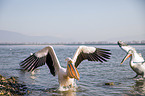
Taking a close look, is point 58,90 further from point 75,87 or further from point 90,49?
point 90,49

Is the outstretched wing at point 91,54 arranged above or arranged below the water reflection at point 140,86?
above

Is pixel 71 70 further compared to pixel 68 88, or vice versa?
pixel 68 88

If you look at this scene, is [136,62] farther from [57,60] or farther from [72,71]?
[57,60]

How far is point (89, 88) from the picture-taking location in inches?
388

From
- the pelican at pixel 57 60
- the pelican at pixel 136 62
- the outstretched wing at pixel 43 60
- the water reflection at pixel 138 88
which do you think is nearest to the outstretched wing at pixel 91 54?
the pelican at pixel 57 60

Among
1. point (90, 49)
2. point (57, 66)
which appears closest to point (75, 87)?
point (57, 66)

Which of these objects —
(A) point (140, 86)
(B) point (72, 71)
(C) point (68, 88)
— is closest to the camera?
(B) point (72, 71)

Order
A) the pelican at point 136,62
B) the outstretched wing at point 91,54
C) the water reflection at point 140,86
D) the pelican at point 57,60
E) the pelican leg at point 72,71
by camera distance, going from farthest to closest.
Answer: the pelican at point 136,62 → the outstretched wing at point 91,54 → the water reflection at point 140,86 → the pelican at point 57,60 → the pelican leg at point 72,71

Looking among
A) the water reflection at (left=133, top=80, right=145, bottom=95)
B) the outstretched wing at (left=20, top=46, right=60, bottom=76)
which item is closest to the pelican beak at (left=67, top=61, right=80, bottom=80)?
the outstretched wing at (left=20, top=46, right=60, bottom=76)

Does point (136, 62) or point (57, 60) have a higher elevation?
point (57, 60)

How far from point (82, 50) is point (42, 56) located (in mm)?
2155

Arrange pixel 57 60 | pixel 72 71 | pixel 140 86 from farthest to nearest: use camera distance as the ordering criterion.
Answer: pixel 140 86 → pixel 57 60 → pixel 72 71

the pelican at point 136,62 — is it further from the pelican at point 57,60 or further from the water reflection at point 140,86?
the pelican at point 57,60

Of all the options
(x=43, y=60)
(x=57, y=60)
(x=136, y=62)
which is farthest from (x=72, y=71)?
(x=136, y=62)
